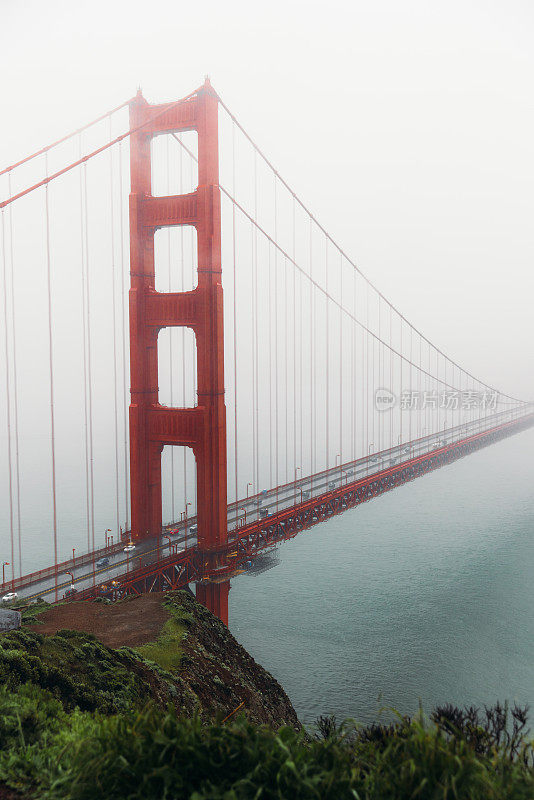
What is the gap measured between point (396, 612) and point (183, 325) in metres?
16.3

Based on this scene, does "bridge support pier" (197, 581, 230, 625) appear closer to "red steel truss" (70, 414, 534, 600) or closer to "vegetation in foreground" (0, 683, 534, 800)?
"red steel truss" (70, 414, 534, 600)

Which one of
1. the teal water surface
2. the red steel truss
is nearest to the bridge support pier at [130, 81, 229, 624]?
the red steel truss

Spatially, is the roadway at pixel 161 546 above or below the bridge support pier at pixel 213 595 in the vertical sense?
above

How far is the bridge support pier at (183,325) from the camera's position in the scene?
22047 millimetres

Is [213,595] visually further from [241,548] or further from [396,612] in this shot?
[396,612]

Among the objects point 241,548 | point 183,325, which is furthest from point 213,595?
point 183,325

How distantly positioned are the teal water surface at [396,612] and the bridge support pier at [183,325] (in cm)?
491

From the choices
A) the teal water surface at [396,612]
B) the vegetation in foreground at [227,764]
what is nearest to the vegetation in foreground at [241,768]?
the vegetation in foreground at [227,764]

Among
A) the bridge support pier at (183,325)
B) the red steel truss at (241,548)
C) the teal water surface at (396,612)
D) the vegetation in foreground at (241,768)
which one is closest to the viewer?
the vegetation in foreground at (241,768)

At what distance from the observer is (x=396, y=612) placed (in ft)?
96.8

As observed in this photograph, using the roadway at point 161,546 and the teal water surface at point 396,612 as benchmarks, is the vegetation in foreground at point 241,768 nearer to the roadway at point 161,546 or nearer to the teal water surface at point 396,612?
the teal water surface at point 396,612

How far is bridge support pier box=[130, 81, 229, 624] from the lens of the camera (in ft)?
72.3

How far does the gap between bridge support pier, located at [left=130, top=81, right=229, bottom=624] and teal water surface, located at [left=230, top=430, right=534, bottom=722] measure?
4.91m

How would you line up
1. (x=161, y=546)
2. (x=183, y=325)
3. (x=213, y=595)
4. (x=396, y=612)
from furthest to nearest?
(x=396, y=612)
(x=183, y=325)
(x=161, y=546)
(x=213, y=595)
